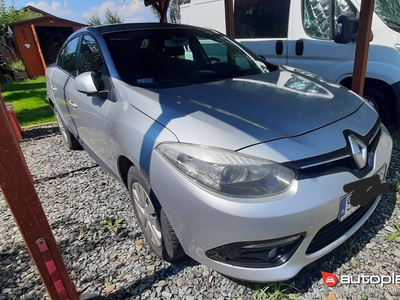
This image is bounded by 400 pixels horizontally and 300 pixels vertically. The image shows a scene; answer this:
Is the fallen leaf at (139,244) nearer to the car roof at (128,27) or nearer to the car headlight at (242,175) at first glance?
the car headlight at (242,175)

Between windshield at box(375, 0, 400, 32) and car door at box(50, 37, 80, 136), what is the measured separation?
3725 mm

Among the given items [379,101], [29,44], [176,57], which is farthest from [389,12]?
[29,44]

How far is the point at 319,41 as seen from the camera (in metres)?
3.82

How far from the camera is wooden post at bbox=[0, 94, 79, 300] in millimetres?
1136

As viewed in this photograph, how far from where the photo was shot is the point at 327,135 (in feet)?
5.12

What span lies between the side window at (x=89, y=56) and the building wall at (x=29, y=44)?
12865 millimetres

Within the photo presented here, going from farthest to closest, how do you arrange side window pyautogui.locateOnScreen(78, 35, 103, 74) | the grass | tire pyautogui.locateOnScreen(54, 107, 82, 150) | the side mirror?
the grass
tire pyautogui.locateOnScreen(54, 107, 82, 150)
side window pyautogui.locateOnScreen(78, 35, 103, 74)
the side mirror

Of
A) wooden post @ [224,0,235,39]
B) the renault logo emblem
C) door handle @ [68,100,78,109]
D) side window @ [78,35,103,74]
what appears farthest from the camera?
wooden post @ [224,0,235,39]

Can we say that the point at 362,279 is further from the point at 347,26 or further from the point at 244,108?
the point at 347,26

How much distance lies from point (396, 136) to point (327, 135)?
2902 millimetres

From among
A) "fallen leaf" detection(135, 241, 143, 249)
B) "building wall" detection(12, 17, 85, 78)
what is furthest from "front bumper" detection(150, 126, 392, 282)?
"building wall" detection(12, 17, 85, 78)

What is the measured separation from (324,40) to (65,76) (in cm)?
337

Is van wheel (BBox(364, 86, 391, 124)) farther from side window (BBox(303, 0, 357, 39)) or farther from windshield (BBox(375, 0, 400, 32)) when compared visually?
side window (BBox(303, 0, 357, 39))

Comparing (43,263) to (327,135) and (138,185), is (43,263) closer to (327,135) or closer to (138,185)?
(138,185)
